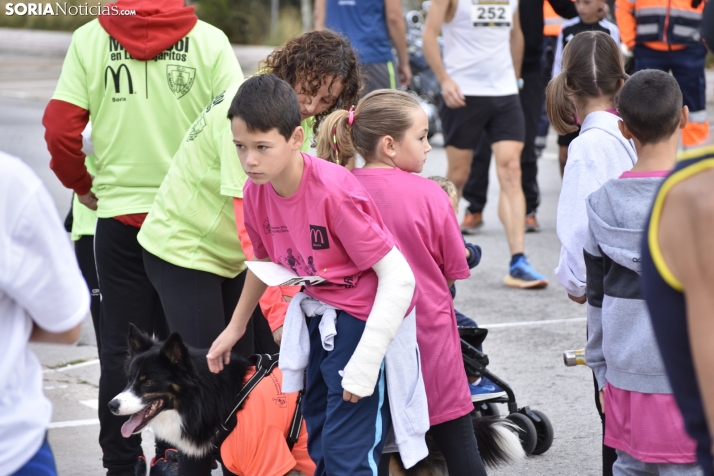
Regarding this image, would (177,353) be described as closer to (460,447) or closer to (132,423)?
(132,423)

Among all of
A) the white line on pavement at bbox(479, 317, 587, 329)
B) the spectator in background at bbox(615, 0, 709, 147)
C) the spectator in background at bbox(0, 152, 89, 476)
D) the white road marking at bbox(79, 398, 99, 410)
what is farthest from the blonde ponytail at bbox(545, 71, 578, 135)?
the spectator in background at bbox(615, 0, 709, 147)

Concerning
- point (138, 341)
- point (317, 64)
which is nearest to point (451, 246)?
point (317, 64)

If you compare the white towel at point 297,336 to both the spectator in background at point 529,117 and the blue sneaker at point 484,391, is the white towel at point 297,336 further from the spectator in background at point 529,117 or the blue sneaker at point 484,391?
the spectator in background at point 529,117

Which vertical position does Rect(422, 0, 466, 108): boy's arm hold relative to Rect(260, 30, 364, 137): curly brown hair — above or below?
below

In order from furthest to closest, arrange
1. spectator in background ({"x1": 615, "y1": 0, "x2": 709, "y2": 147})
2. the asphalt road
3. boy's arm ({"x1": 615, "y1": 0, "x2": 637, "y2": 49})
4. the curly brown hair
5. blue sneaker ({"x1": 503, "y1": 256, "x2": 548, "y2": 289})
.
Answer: boy's arm ({"x1": 615, "y1": 0, "x2": 637, "y2": 49}) → spectator in background ({"x1": 615, "y1": 0, "x2": 709, "y2": 147}) → blue sneaker ({"x1": 503, "y1": 256, "x2": 548, "y2": 289}) → the asphalt road → the curly brown hair

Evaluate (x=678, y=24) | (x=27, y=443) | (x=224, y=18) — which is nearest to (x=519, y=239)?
(x=678, y=24)

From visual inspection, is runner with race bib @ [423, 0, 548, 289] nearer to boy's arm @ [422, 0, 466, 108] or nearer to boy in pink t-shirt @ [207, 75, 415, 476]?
boy's arm @ [422, 0, 466, 108]

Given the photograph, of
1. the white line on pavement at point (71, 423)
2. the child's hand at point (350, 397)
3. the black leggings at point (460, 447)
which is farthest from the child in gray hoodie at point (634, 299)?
the white line on pavement at point (71, 423)

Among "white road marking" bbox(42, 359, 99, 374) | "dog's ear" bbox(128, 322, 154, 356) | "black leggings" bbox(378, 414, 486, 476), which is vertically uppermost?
"dog's ear" bbox(128, 322, 154, 356)

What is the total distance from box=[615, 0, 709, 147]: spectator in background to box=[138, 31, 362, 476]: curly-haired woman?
531cm

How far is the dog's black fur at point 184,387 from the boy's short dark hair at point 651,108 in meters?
1.72

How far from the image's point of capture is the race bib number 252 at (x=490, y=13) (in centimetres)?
718

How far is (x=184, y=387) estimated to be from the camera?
11.6 ft

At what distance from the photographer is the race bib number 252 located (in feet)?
23.6
